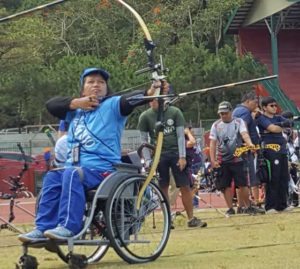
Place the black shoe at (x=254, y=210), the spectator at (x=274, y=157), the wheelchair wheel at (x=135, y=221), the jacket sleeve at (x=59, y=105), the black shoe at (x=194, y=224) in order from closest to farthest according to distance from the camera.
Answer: the wheelchair wheel at (x=135, y=221)
the jacket sleeve at (x=59, y=105)
the black shoe at (x=194, y=224)
the black shoe at (x=254, y=210)
the spectator at (x=274, y=157)

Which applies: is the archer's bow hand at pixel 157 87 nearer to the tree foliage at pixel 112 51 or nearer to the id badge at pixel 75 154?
the id badge at pixel 75 154

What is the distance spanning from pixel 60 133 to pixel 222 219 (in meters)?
4.58

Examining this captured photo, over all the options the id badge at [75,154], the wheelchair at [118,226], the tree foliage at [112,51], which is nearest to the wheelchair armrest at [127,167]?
the wheelchair at [118,226]

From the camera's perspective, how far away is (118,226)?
7.40m

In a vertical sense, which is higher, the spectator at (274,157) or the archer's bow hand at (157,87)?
the archer's bow hand at (157,87)

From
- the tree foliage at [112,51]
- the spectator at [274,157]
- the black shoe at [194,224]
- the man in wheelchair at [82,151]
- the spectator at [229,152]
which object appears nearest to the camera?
the man in wheelchair at [82,151]

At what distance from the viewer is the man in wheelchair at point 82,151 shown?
282 inches

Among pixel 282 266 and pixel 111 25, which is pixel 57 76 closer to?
pixel 111 25

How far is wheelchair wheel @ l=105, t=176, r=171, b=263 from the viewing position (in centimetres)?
736

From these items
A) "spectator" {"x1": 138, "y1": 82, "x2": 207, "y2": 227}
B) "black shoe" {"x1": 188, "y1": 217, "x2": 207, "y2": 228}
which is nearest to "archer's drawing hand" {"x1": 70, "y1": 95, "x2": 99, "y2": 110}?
"spectator" {"x1": 138, "y1": 82, "x2": 207, "y2": 227}

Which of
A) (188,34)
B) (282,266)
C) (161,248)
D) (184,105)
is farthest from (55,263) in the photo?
(188,34)

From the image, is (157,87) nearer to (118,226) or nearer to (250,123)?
(118,226)

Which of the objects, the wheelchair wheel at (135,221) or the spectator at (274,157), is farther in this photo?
the spectator at (274,157)

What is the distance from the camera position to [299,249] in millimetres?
8133
